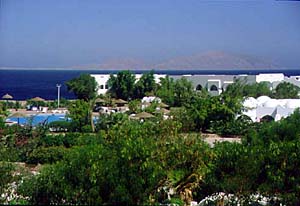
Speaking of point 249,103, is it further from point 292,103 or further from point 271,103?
point 292,103

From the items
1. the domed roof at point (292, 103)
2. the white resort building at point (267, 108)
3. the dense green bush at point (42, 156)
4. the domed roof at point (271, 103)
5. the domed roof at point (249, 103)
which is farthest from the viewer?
the domed roof at point (271, 103)

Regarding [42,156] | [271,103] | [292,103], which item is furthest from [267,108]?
[42,156]

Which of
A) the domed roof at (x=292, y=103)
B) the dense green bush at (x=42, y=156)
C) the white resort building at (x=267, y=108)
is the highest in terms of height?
the domed roof at (x=292, y=103)

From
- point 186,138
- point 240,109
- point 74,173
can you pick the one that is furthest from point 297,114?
point 240,109

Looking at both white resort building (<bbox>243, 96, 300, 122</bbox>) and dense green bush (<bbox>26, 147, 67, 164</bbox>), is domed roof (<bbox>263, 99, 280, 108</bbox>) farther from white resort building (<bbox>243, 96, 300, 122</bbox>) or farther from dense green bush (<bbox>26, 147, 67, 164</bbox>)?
dense green bush (<bbox>26, 147, 67, 164</bbox>)

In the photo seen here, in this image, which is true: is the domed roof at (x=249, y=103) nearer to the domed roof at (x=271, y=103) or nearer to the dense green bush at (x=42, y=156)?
the domed roof at (x=271, y=103)

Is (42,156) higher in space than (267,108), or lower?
lower

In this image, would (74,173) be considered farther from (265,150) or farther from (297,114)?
(297,114)

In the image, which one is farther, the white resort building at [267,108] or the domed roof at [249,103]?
the domed roof at [249,103]

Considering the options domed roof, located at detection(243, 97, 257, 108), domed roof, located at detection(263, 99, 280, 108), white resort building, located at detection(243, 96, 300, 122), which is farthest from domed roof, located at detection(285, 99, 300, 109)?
domed roof, located at detection(243, 97, 257, 108)

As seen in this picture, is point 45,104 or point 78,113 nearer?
point 78,113

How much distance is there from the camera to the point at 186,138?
412 centimetres

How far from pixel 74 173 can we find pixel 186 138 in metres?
1.32

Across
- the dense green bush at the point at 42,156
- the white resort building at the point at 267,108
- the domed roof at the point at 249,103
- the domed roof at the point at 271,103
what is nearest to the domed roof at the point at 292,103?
the white resort building at the point at 267,108
